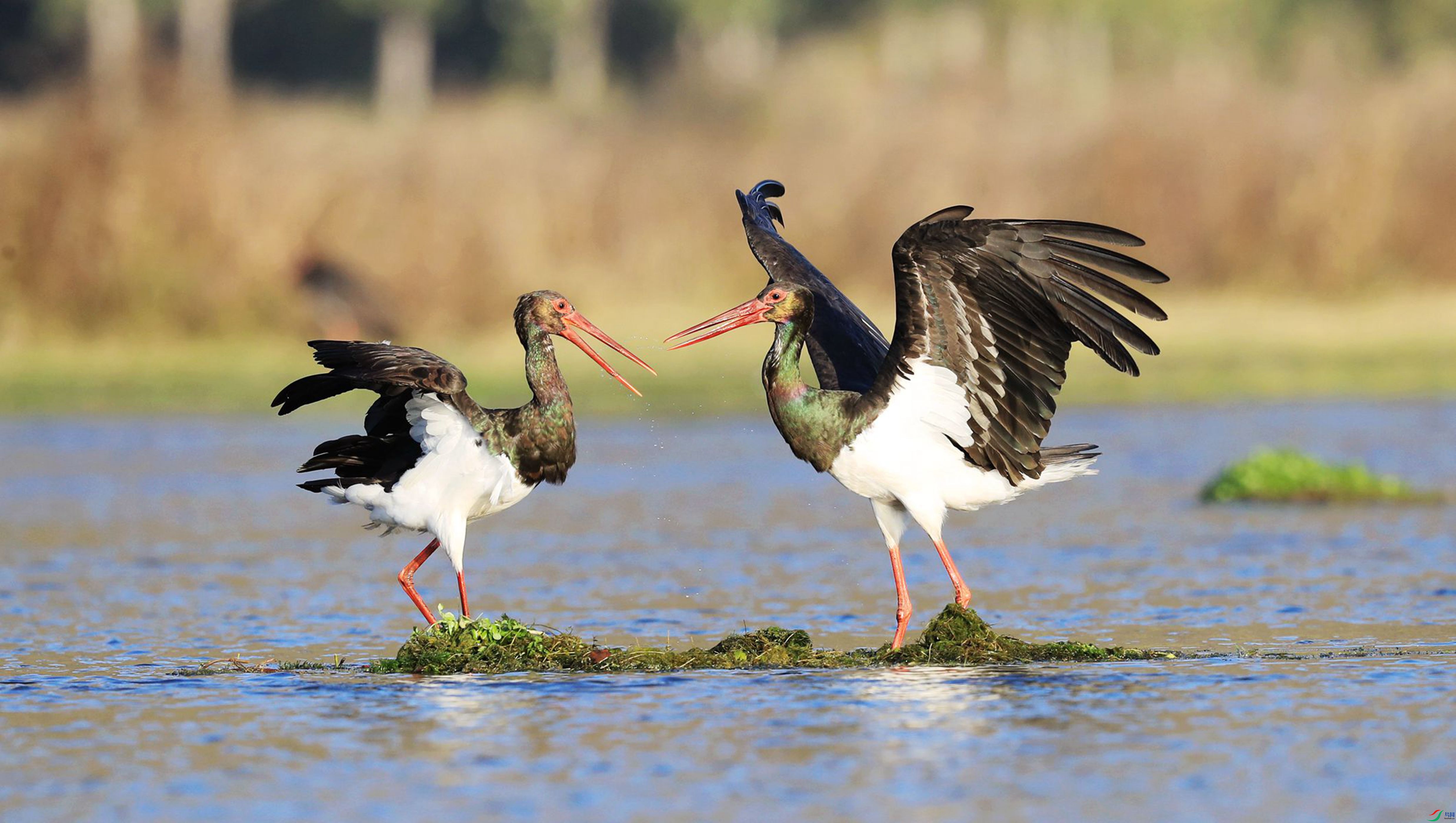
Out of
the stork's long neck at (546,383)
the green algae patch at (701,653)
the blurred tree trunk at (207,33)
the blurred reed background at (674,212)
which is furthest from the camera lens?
the blurred tree trunk at (207,33)

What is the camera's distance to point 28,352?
23.1 m

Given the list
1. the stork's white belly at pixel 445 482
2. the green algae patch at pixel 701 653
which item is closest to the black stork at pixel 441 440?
the stork's white belly at pixel 445 482

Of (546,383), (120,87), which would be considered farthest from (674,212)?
(546,383)

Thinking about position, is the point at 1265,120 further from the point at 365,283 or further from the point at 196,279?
the point at 196,279

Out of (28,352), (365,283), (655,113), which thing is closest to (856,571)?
(365,283)

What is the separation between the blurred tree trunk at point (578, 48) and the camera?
57219 mm

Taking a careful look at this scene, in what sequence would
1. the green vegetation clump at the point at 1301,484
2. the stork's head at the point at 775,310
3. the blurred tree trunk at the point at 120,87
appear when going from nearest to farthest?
the stork's head at the point at 775,310, the green vegetation clump at the point at 1301,484, the blurred tree trunk at the point at 120,87

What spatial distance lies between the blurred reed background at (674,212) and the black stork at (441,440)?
35.6ft

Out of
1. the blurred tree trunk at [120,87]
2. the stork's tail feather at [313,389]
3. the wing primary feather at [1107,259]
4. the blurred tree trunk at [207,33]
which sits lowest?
the stork's tail feather at [313,389]

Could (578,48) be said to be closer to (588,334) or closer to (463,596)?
(588,334)

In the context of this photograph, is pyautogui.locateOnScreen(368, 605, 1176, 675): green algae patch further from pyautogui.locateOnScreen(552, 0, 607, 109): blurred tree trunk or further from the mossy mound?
pyautogui.locateOnScreen(552, 0, 607, 109): blurred tree trunk

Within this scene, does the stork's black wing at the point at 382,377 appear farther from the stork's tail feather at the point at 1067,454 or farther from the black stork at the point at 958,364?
the stork's tail feather at the point at 1067,454

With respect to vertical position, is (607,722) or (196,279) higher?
(196,279)

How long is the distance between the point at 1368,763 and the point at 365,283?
17.5 m
